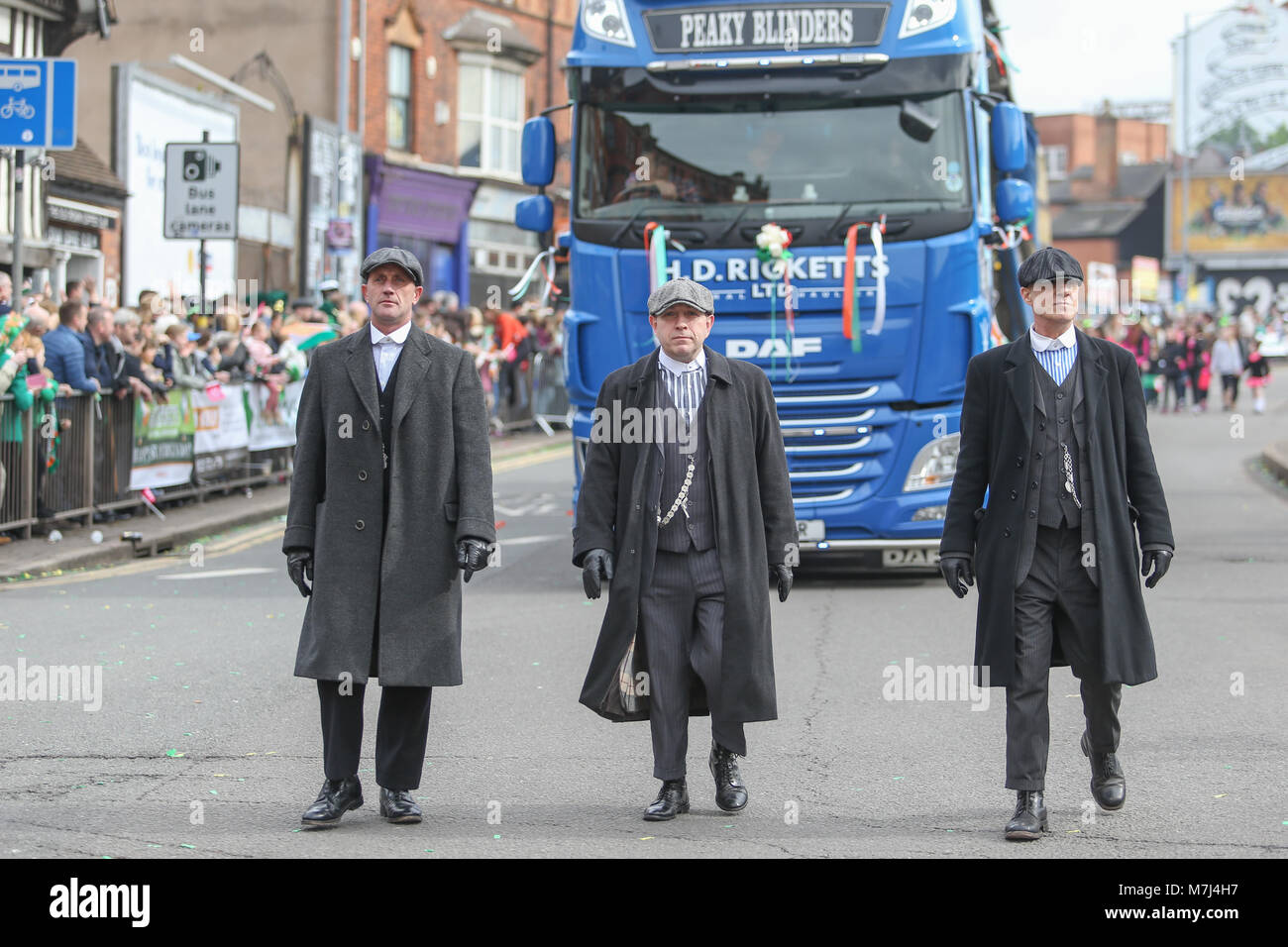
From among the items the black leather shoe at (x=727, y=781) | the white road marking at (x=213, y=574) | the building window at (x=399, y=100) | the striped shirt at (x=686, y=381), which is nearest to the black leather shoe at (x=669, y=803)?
the black leather shoe at (x=727, y=781)

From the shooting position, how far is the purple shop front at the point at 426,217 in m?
36.4

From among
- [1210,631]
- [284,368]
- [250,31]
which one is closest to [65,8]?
[284,368]

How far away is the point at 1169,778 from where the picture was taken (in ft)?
22.2

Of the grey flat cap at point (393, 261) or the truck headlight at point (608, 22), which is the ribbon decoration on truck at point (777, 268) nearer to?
the truck headlight at point (608, 22)

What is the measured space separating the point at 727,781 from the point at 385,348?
73.5 inches

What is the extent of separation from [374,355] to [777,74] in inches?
241

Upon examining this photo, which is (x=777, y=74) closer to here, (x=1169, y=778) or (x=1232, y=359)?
(x=1169, y=778)

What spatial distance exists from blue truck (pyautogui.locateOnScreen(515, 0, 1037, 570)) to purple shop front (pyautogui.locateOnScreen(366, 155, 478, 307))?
24.1m

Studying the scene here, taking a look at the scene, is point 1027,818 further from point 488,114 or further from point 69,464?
point 488,114

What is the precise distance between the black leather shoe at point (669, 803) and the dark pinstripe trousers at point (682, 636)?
0.09m

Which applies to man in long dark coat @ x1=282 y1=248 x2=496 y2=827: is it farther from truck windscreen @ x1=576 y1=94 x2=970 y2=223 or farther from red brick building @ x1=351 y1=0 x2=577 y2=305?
red brick building @ x1=351 y1=0 x2=577 y2=305

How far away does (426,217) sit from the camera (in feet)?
125

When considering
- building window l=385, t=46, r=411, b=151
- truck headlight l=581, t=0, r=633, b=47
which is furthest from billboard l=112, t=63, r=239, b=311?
truck headlight l=581, t=0, r=633, b=47

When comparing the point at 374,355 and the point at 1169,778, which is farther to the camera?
the point at 1169,778
